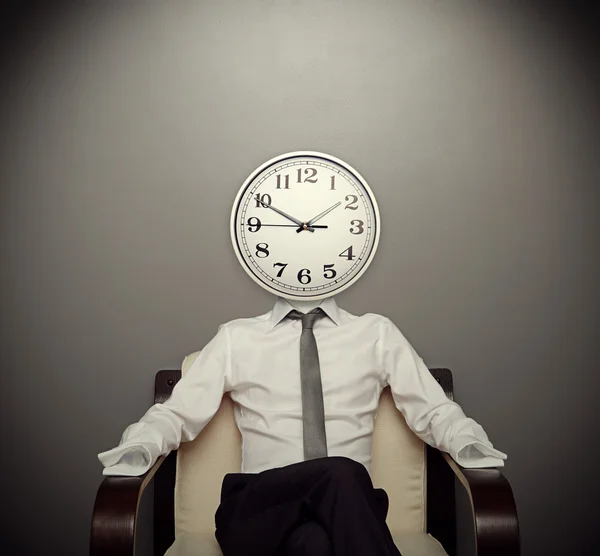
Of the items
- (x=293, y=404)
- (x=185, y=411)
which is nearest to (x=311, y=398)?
(x=293, y=404)

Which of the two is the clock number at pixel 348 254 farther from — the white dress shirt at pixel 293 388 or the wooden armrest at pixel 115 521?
the wooden armrest at pixel 115 521

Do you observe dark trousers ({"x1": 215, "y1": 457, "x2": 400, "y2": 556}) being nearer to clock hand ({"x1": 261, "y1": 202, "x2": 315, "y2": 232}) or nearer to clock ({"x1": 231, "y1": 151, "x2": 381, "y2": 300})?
clock ({"x1": 231, "y1": 151, "x2": 381, "y2": 300})

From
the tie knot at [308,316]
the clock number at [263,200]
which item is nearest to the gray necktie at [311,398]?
the tie knot at [308,316]

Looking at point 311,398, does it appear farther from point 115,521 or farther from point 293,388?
point 115,521

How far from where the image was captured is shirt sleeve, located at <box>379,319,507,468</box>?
6.11 feet

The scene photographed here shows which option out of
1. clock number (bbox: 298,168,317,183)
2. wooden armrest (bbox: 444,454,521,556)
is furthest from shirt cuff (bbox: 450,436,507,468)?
clock number (bbox: 298,168,317,183)

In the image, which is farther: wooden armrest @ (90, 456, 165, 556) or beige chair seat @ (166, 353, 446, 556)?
beige chair seat @ (166, 353, 446, 556)

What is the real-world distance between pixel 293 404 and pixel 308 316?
302mm

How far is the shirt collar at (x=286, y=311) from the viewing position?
220cm

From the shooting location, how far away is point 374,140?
2410 mm

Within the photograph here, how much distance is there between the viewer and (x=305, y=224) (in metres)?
2.31

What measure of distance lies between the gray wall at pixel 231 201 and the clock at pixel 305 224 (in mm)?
98

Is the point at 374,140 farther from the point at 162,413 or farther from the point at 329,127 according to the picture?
the point at 162,413

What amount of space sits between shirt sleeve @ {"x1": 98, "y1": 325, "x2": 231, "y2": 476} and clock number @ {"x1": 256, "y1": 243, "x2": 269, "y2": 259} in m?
0.30
